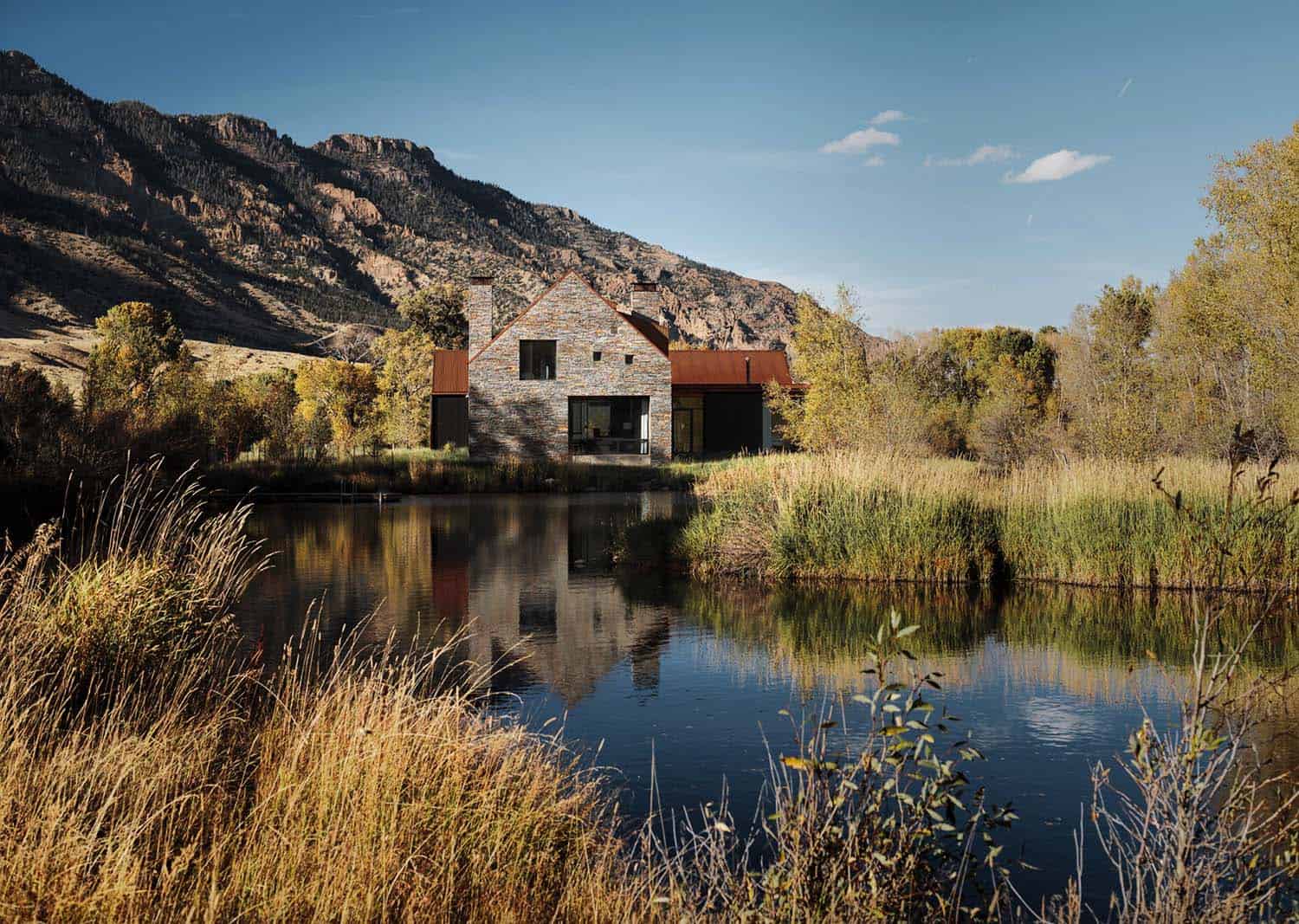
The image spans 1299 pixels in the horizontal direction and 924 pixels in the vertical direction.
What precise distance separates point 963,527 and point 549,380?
29.5 metres

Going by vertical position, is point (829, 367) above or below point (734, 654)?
above

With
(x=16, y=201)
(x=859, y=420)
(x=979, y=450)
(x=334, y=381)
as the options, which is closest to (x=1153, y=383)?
(x=859, y=420)

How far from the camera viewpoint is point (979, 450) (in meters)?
45.6

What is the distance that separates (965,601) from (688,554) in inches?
181

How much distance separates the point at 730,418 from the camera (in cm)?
4988

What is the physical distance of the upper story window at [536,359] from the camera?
43719 millimetres

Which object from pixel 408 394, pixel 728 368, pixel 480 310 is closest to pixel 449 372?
pixel 480 310

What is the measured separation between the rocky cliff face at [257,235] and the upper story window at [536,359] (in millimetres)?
64484

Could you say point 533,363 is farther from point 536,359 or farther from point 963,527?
point 963,527

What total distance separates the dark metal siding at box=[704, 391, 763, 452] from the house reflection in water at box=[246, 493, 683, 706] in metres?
24.5

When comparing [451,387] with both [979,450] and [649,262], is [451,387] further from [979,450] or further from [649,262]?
[649,262]

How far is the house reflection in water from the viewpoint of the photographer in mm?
10570

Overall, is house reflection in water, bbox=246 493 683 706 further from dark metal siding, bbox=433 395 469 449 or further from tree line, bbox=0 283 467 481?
dark metal siding, bbox=433 395 469 449

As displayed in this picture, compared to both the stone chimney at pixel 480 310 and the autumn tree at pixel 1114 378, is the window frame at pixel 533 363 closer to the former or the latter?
the stone chimney at pixel 480 310
